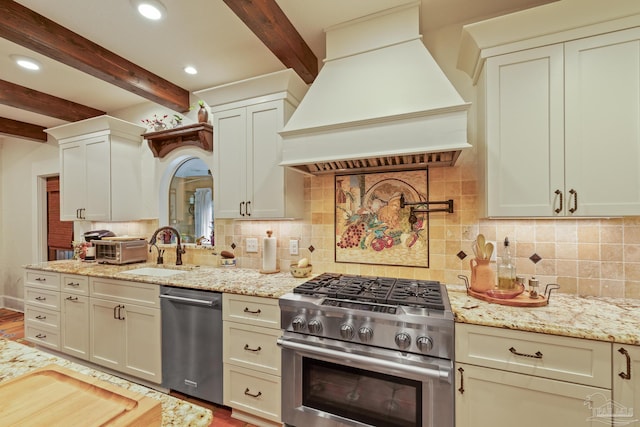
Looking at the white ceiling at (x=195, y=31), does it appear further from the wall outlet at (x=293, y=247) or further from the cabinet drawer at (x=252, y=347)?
the cabinet drawer at (x=252, y=347)

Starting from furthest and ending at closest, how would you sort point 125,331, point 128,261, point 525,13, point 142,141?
point 142,141 → point 128,261 → point 125,331 → point 525,13

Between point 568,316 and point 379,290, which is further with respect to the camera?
point 379,290

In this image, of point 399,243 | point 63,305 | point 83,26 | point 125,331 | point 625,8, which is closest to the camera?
point 625,8

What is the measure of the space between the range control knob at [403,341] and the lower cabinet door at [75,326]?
2.70 m

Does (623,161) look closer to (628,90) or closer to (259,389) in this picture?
(628,90)

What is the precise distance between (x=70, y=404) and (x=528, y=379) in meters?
1.68

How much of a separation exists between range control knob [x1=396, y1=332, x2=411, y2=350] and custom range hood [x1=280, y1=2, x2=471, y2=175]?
1008mm

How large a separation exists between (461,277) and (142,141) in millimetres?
3568

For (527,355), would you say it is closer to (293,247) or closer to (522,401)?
(522,401)

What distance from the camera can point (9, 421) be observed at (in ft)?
1.88

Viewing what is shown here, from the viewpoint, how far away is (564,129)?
1.51 m

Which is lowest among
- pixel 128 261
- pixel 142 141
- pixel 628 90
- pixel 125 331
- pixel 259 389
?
pixel 259 389

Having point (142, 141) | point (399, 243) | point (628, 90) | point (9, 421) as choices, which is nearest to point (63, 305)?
point (142, 141)

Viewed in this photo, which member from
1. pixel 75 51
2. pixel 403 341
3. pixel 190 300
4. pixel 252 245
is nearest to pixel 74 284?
pixel 190 300
